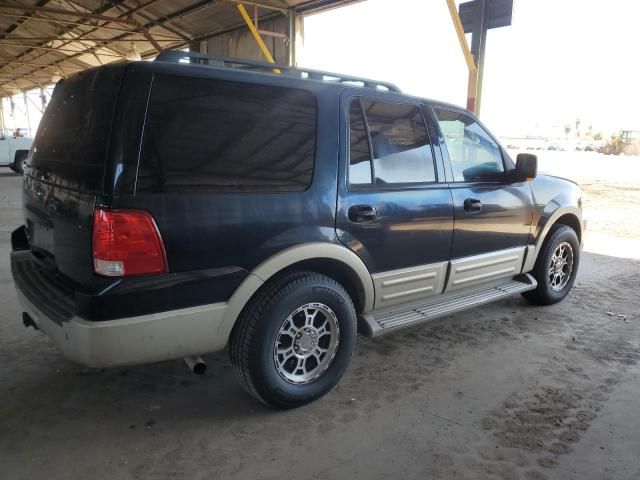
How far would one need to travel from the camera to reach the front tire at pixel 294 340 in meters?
2.65

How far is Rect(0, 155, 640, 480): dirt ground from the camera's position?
2.40 m

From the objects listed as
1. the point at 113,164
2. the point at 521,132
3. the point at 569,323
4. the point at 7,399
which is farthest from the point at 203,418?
the point at 521,132

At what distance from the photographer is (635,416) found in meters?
2.88

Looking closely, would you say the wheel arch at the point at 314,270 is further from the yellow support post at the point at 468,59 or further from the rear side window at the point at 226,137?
the yellow support post at the point at 468,59

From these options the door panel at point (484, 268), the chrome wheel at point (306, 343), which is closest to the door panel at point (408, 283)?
the door panel at point (484, 268)

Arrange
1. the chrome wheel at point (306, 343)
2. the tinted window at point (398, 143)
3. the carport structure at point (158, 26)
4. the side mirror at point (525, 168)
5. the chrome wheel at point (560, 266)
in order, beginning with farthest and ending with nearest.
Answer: the carport structure at point (158, 26)
the chrome wheel at point (560, 266)
the side mirror at point (525, 168)
the tinted window at point (398, 143)
the chrome wheel at point (306, 343)

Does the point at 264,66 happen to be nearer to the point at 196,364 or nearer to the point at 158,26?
the point at 196,364

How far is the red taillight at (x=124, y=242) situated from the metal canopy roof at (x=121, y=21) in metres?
11.2

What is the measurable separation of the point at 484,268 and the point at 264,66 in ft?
7.52

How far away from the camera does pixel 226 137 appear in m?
2.50

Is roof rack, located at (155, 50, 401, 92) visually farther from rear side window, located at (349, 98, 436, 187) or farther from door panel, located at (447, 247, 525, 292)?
door panel, located at (447, 247, 525, 292)

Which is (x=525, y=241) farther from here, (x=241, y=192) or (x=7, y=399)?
(x=7, y=399)

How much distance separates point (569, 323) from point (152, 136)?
12.6ft

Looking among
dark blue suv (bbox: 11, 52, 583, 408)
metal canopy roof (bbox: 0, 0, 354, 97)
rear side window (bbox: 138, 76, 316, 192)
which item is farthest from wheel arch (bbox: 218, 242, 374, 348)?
metal canopy roof (bbox: 0, 0, 354, 97)
